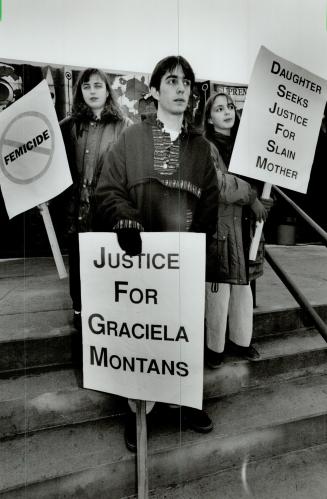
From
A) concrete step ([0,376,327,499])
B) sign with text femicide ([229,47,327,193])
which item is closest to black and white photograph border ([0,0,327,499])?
concrete step ([0,376,327,499])

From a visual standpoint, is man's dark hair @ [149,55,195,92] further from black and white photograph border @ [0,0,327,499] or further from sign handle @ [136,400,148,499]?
sign handle @ [136,400,148,499]

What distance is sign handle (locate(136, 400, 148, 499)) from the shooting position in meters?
1.56

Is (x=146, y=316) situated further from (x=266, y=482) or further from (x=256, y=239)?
(x=266, y=482)

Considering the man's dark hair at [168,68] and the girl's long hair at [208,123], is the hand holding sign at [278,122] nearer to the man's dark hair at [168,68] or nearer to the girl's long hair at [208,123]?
the girl's long hair at [208,123]

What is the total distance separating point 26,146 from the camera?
1.72 meters

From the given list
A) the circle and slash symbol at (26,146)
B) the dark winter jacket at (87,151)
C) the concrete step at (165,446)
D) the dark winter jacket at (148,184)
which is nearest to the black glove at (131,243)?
the dark winter jacket at (148,184)

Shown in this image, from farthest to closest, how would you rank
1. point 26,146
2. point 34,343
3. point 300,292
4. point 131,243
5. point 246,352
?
point 300,292, point 246,352, point 34,343, point 26,146, point 131,243

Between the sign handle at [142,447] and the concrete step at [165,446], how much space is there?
10 cm

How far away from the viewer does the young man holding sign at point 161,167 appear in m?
1.77

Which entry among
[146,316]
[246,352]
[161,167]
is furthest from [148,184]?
[246,352]

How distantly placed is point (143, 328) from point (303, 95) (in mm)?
1342

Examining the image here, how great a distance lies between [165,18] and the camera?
1.78 m

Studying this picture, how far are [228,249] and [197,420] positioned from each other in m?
0.83

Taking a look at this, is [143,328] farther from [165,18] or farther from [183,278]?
[165,18]
